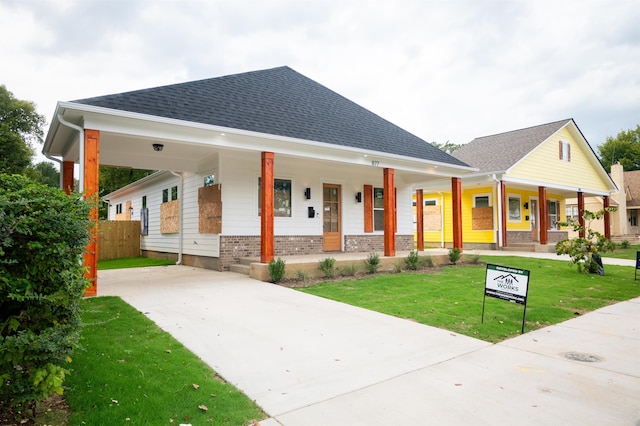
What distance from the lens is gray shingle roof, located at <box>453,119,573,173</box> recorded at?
1778 centimetres

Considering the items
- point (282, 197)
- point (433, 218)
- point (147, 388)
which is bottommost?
point (147, 388)

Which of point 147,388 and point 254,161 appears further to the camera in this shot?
point 254,161

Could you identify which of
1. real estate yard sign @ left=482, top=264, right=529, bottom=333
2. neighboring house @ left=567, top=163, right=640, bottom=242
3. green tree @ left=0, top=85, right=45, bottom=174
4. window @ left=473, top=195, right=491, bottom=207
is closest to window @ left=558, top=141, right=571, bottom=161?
window @ left=473, top=195, right=491, bottom=207

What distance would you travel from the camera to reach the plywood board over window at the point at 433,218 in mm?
20594

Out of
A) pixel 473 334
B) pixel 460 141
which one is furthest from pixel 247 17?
pixel 460 141

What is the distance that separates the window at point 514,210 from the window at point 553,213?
13.0 feet

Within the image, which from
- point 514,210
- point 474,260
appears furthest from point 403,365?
point 514,210

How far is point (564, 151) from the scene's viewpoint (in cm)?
2044

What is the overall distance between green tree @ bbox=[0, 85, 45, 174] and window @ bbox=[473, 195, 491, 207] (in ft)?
71.8

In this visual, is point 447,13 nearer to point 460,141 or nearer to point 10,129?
point 10,129

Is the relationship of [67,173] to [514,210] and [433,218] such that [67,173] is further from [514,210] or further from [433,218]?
[514,210]

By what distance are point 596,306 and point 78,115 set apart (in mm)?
9707

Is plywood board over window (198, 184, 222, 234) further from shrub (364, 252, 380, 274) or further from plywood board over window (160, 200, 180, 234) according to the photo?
shrub (364, 252, 380, 274)

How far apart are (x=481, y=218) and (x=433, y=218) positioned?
289 cm
